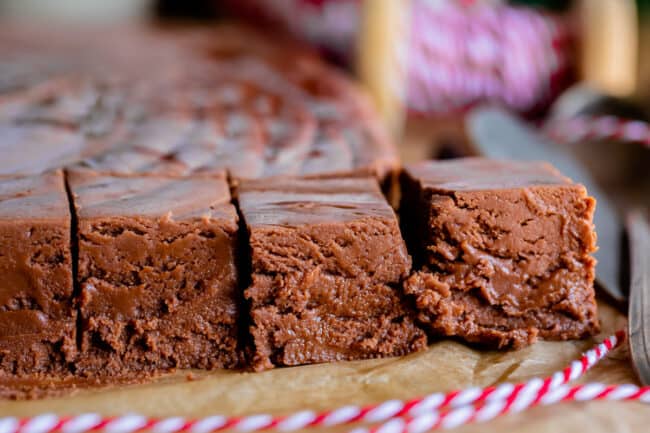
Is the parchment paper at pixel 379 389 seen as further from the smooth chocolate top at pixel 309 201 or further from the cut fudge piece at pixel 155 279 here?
the smooth chocolate top at pixel 309 201

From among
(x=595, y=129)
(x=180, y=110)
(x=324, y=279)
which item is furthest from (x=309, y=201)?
(x=595, y=129)

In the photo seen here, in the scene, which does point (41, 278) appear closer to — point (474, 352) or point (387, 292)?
point (387, 292)

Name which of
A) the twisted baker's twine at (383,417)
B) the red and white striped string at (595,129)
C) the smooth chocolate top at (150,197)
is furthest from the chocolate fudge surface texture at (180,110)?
the red and white striped string at (595,129)

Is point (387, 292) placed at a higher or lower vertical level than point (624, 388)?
higher

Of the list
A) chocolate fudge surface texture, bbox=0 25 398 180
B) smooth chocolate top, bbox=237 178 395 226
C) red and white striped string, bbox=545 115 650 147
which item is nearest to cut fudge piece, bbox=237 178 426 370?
smooth chocolate top, bbox=237 178 395 226

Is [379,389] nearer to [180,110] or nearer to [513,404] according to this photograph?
[513,404]

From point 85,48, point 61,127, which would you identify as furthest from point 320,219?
point 85,48
